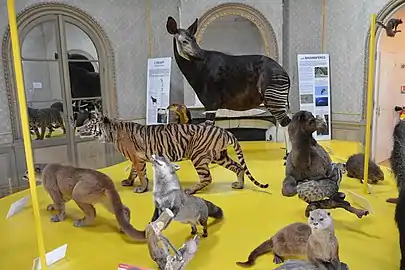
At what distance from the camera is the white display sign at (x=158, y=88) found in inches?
187

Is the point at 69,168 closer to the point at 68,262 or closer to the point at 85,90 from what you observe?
the point at 68,262

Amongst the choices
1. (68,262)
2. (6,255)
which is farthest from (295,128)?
(6,255)

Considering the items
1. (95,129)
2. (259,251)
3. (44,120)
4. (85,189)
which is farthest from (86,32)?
(259,251)

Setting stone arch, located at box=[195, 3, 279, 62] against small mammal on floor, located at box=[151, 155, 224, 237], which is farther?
stone arch, located at box=[195, 3, 279, 62]

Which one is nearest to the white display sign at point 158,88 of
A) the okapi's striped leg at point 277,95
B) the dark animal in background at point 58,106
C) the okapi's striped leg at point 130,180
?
the dark animal in background at point 58,106

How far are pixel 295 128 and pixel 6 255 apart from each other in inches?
61.4

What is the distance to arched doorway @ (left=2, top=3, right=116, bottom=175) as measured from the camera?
3.95 metres

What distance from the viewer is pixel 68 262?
1.57m

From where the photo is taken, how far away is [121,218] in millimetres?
1703

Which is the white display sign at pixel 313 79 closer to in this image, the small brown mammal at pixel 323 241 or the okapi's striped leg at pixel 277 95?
the okapi's striped leg at pixel 277 95

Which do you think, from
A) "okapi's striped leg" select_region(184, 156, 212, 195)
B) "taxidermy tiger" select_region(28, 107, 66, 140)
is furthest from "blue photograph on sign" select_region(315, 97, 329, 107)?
"taxidermy tiger" select_region(28, 107, 66, 140)

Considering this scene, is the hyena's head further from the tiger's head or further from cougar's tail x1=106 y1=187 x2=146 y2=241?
the tiger's head

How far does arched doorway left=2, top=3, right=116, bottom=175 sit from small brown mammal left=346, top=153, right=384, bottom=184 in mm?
2695

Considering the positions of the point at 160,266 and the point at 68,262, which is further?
the point at 68,262
